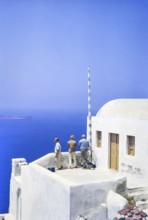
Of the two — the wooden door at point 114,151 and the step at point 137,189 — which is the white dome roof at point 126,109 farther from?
the step at point 137,189

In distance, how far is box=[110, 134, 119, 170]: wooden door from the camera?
A: 16.3m

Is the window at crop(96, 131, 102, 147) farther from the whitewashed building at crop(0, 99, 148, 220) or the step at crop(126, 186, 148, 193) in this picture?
the step at crop(126, 186, 148, 193)

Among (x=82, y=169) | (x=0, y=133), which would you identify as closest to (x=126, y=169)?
(x=82, y=169)

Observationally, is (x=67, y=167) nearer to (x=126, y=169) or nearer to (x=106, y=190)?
(x=126, y=169)

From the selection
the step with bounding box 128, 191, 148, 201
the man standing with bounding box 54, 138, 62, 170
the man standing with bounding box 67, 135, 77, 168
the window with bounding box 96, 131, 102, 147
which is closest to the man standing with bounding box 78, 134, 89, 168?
the man standing with bounding box 67, 135, 77, 168

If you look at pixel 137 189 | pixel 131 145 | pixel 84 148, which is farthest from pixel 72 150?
pixel 137 189

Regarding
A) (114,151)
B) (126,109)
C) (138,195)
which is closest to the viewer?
(138,195)

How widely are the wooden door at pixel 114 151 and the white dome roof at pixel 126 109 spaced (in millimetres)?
1015

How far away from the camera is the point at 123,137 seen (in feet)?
51.1

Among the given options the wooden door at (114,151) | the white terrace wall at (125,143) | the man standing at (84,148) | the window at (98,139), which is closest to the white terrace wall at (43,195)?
the man standing at (84,148)

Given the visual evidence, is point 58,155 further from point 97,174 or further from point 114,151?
point 114,151

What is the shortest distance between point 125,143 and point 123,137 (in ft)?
0.97

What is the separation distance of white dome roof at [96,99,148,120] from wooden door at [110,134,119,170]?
1.02 m

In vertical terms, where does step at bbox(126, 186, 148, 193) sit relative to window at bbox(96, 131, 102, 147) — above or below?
below
